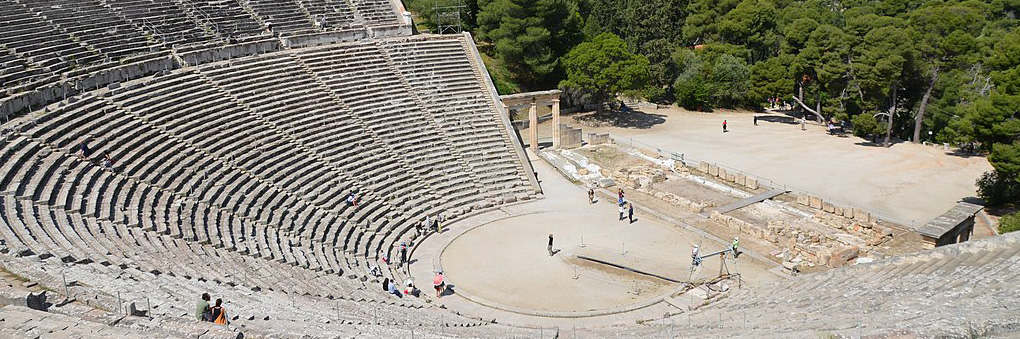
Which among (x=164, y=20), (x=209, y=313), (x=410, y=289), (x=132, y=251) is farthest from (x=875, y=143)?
(x=209, y=313)

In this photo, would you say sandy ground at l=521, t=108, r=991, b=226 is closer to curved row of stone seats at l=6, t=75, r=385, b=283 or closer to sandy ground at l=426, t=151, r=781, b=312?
sandy ground at l=426, t=151, r=781, b=312

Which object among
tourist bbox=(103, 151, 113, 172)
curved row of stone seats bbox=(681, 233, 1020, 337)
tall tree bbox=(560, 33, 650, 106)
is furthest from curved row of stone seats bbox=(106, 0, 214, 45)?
curved row of stone seats bbox=(681, 233, 1020, 337)

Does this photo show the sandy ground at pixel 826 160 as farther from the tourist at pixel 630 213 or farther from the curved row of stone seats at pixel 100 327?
the curved row of stone seats at pixel 100 327

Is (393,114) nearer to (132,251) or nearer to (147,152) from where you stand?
(147,152)

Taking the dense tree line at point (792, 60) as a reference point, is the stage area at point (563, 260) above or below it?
below

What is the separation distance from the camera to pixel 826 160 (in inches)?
1534

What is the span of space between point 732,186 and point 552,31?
19.8 metres

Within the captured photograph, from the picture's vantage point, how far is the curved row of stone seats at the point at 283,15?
39.0 m

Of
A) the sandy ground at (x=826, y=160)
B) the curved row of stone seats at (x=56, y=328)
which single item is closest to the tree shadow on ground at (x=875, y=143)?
the sandy ground at (x=826, y=160)

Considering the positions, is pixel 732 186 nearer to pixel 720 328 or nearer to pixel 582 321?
pixel 582 321

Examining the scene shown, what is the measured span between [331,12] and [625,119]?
19.3 meters

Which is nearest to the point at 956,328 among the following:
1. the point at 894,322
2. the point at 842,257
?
the point at 894,322

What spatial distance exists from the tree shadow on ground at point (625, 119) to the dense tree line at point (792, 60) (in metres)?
1.74

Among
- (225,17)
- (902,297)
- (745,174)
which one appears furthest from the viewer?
(225,17)
